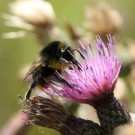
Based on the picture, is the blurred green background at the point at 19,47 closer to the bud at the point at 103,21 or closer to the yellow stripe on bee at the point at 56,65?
the bud at the point at 103,21

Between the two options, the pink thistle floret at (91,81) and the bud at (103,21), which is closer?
the pink thistle floret at (91,81)

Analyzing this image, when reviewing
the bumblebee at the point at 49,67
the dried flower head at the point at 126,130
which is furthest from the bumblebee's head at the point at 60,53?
the dried flower head at the point at 126,130

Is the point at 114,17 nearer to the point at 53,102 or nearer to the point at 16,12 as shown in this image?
the point at 16,12

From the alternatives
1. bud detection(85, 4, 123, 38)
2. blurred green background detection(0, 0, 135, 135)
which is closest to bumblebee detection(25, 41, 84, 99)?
bud detection(85, 4, 123, 38)

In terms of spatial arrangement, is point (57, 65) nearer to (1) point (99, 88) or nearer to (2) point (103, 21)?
(1) point (99, 88)

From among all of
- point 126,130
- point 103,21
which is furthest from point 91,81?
point 103,21

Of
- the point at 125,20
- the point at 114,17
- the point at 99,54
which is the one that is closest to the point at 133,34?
the point at 125,20
